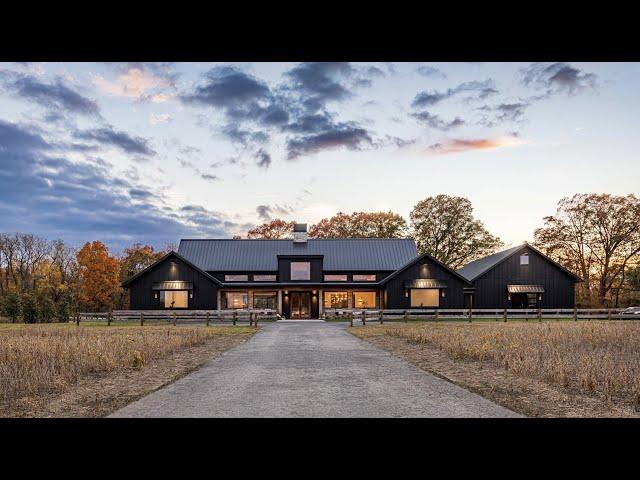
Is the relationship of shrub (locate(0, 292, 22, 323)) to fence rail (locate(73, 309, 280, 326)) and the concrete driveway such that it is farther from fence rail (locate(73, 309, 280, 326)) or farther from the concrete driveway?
the concrete driveway

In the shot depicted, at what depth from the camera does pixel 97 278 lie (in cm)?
4966

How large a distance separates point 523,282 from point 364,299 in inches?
541

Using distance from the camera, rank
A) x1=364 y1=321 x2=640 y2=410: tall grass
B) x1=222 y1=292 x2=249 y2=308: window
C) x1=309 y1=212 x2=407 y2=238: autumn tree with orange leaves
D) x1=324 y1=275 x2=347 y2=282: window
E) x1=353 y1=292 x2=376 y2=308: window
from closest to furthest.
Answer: x1=364 y1=321 x2=640 y2=410: tall grass, x1=222 y1=292 x2=249 y2=308: window, x1=353 y1=292 x2=376 y2=308: window, x1=324 y1=275 x2=347 y2=282: window, x1=309 y1=212 x2=407 y2=238: autumn tree with orange leaves

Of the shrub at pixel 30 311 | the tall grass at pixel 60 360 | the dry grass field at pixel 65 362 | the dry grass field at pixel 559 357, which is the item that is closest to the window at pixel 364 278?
the dry grass field at pixel 559 357

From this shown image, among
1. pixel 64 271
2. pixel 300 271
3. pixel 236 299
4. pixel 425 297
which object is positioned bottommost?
pixel 236 299

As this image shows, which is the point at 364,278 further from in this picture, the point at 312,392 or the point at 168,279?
the point at 312,392

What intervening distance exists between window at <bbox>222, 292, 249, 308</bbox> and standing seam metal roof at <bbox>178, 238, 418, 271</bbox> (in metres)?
2.30

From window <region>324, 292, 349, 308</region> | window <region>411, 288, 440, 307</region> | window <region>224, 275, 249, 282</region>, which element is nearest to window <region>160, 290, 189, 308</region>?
window <region>224, 275, 249, 282</region>

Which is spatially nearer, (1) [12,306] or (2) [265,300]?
(1) [12,306]

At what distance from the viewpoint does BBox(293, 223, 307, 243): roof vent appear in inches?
1804

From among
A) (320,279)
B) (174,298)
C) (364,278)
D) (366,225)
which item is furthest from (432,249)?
(174,298)
